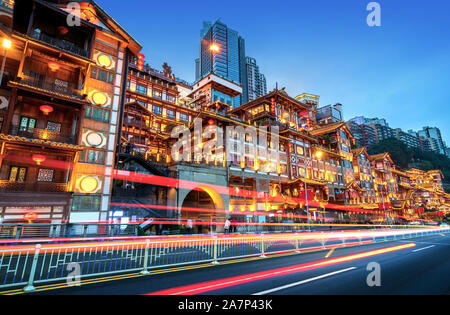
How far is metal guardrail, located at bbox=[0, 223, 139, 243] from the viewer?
1439 cm

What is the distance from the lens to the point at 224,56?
370 feet

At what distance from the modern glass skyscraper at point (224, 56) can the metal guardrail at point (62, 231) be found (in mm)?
93229

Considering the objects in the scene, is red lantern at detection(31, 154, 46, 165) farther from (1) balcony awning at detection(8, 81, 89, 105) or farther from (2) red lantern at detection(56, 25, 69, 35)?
(2) red lantern at detection(56, 25, 69, 35)

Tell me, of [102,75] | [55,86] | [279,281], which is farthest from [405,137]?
[55,86]

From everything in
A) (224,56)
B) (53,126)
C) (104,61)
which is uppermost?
(224,56)

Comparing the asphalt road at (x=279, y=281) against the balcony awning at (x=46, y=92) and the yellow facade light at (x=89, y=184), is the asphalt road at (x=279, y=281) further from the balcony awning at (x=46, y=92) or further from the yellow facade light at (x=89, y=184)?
the balcony awning at (x=46, y=92)

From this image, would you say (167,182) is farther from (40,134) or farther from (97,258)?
(97,258)

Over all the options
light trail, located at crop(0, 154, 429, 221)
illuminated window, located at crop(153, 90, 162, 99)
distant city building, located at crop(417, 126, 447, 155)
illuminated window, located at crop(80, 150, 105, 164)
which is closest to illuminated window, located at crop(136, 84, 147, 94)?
illuminated window, located at crop(153, 90, 162, 99)

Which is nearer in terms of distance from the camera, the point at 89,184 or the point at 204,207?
the point at 89,184

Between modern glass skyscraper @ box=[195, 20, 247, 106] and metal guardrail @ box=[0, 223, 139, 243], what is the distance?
93229 millimetres

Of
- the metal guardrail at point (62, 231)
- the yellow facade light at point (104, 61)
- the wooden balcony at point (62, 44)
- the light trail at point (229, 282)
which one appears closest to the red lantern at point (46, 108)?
the wooden balcony at point (62, 44)

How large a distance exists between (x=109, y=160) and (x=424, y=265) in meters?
23.5

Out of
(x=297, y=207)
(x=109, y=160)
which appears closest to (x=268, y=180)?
(x=297, y=207)

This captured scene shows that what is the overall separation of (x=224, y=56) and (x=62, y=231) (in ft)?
369
